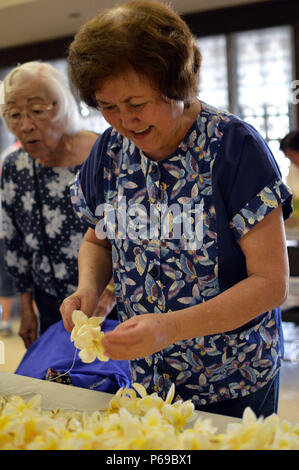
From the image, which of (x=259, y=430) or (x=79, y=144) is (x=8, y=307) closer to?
(x=79, y=144)

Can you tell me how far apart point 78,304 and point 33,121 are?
3.18 feet

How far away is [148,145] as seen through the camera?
140 centimetres

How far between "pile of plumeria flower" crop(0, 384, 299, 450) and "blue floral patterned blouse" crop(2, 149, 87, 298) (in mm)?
1192

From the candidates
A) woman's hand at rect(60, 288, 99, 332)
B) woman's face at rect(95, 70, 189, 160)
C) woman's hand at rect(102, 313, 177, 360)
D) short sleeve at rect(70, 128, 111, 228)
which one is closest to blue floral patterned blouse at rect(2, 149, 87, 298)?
short sleeve at rect(70, 128, 111, 228)

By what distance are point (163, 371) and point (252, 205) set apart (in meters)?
0.49

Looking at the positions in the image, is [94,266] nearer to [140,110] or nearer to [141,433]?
[140,110]

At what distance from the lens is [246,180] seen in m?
1.35

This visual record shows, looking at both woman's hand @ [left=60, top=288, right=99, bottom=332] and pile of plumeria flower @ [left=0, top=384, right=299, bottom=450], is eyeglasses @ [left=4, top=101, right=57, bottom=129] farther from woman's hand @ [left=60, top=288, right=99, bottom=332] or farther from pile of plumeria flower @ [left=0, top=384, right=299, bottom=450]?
pile of plumeria flower @ [left=0, top=384, right=299, bottom=450]

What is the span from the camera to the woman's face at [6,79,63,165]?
224 cm

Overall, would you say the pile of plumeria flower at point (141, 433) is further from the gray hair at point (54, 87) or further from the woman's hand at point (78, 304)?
the gray hair at point (54, 87)

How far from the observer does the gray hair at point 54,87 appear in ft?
7.41

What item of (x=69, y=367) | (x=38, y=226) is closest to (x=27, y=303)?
(x=38, y=226)

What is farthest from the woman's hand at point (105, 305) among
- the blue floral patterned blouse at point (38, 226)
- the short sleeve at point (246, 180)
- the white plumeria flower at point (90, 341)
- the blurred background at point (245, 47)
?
the blurred background at point (245, 47)

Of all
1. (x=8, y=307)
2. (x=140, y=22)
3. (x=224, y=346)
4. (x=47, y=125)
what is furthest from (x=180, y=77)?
(x=8, y=307)
